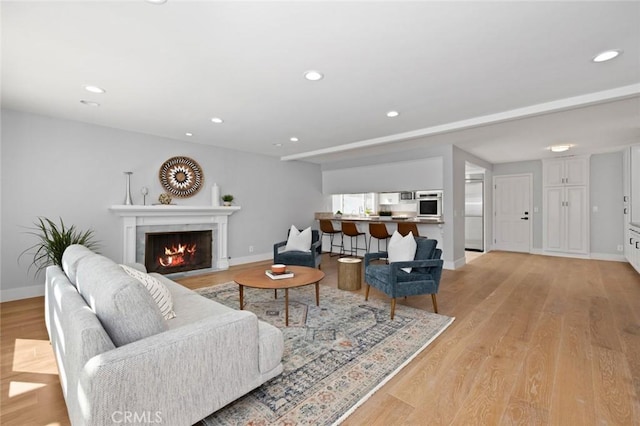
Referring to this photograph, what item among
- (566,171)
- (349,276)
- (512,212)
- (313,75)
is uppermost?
(313,75)

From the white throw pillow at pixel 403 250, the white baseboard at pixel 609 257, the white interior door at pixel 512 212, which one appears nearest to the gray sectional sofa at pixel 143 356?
the white throw pillow at pixel 403 250

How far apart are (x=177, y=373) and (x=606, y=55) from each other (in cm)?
369

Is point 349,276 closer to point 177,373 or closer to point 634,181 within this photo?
point 177,373

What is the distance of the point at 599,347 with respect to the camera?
7.73 feet

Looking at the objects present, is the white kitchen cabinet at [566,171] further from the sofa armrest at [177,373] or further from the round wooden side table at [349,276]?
Result: the sofa armrest at [177,373]

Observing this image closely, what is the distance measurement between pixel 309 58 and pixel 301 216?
5.11 m

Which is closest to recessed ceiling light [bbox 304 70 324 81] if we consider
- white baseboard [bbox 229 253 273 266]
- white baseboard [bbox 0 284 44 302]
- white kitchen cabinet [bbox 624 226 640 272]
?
white baseboard [bbox 229 253 273 266]

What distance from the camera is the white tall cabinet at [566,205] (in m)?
6.29

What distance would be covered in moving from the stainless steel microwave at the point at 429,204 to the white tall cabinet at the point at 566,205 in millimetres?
2807

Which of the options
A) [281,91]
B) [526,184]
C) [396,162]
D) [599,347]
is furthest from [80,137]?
[526,184]

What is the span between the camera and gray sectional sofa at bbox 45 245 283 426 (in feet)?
3.79

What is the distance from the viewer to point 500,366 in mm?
Answer: 2084

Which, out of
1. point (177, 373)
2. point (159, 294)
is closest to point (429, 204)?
point (159, 294)

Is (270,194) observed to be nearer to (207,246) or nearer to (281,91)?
(207,246)
